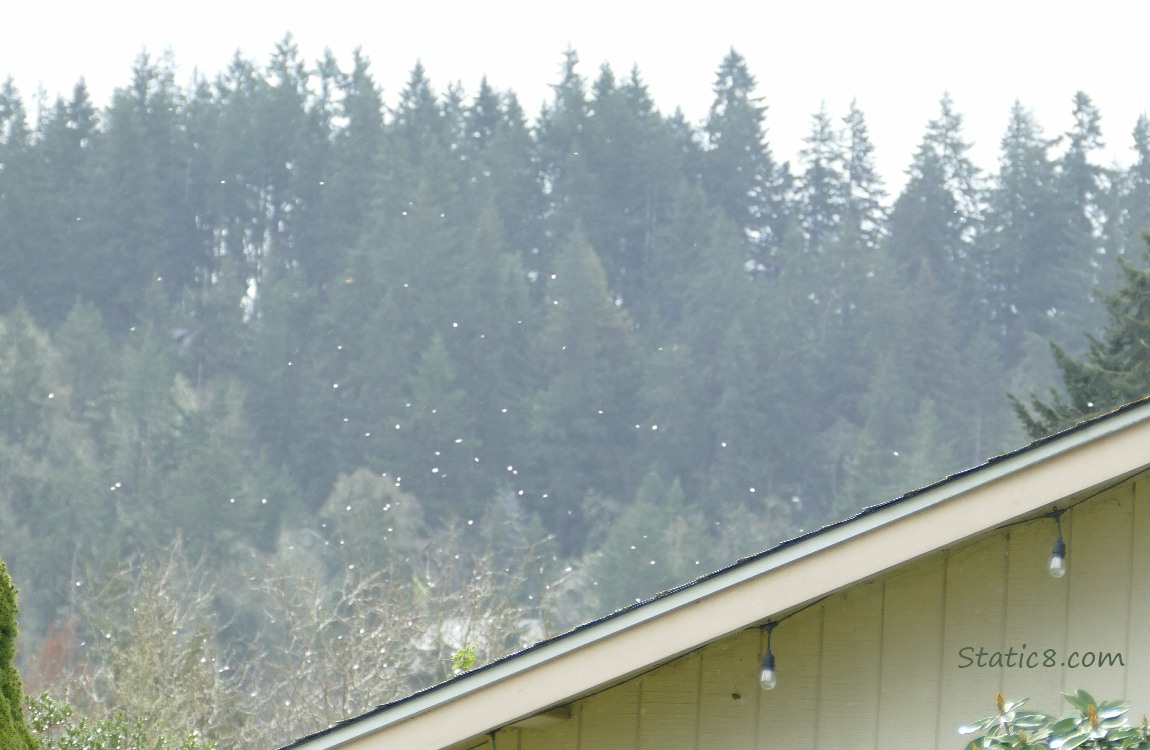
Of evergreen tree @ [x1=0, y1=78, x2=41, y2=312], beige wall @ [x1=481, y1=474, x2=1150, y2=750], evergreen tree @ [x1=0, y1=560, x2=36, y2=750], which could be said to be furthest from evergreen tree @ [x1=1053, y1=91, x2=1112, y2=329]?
evergreen tree @ [x1=0, y1=560, x2=36, y2=750]

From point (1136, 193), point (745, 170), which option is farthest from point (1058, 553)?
point (745, 170)

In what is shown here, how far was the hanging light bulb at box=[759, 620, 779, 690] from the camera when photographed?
151 inches

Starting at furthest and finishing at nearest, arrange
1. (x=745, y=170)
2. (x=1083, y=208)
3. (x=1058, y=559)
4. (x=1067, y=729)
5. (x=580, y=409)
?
(x=745, y=170) < (x=1083, y=208) < (x=580, y=409) < (x=1058, y=559) < (x=1067, y=729)

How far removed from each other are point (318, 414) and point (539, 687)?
60987mm

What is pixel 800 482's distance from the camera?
6372 cm

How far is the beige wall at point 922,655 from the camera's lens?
13.0 feet

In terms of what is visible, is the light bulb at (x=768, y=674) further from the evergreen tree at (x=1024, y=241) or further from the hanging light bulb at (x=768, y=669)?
the evergreen tree at (x=1024, y=241)

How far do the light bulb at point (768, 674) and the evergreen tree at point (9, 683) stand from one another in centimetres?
222

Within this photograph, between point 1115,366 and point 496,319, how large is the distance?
4544 centimetres

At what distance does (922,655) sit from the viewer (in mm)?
3990

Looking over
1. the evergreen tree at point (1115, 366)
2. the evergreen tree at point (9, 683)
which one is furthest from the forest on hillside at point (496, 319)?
the evergreen tree at point (9, 683)

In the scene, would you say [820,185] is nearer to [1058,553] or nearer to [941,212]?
[941,212]

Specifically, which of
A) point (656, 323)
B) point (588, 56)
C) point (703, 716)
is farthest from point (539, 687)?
point (588, 56)

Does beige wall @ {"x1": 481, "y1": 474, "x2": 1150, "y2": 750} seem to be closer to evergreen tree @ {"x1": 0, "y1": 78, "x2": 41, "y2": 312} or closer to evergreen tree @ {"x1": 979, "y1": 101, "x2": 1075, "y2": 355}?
evergreen tree @ {"x1": 979, "y1": 101, "x2": 1075, "y2": 355}
